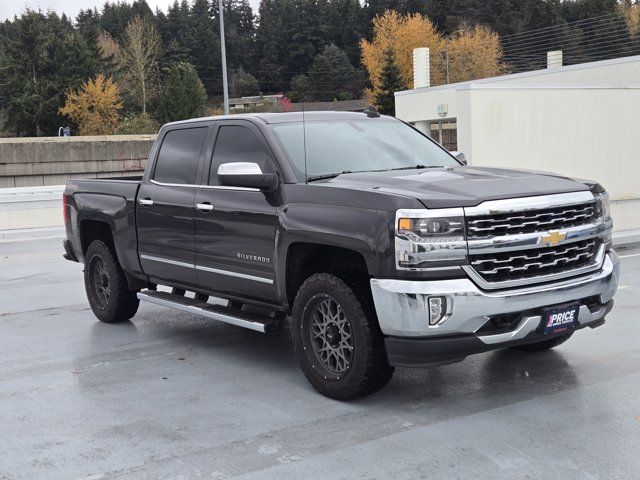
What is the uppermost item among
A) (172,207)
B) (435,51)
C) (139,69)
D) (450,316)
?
(435,51)

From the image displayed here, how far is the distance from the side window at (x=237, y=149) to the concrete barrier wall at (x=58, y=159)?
40.7 m

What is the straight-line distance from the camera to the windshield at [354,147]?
636cm

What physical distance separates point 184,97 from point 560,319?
70501 mm

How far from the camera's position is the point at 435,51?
3649 inches

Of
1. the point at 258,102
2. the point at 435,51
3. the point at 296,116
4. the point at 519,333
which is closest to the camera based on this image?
the point at 519,333

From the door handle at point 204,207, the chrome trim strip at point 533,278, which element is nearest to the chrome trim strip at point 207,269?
the door handle at point 204,207

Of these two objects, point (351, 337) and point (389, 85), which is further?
point (389, 85)

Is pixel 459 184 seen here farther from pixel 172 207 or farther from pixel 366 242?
pixel 172 207

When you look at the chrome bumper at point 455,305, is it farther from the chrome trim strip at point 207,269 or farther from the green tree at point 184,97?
the green tree at point 184,97

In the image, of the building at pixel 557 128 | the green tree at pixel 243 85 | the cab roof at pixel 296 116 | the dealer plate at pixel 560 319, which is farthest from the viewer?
the green tree at pixel 243 85

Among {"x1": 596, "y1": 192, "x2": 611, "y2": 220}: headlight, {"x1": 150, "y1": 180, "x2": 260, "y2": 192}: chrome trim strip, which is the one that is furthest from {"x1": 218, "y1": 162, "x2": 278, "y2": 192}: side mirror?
{"x1": 596, "y1": 192, "x2": 611, "y2": 220}: headlight

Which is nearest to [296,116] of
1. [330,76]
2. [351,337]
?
[351,337]

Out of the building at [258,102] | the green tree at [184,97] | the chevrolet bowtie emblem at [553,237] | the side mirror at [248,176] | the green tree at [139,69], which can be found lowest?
the chevrolet bowtie emblem at [553,237]

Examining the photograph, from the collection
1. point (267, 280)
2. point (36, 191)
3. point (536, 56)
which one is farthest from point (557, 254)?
point (536, 56)
